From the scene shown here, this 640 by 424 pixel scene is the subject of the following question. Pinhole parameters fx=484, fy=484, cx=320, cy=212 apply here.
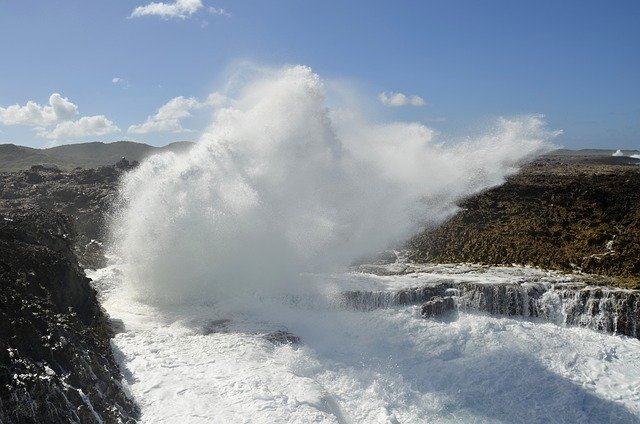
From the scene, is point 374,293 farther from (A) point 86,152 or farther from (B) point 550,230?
(A) point 86,152

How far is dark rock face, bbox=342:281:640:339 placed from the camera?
16.2 m

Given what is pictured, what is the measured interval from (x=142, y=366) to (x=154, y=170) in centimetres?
1546

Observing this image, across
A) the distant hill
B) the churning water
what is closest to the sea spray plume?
the churning water

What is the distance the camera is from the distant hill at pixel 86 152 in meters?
98.6

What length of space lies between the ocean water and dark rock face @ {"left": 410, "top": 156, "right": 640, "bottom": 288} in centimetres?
507

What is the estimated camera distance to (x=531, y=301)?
17281 millimetres

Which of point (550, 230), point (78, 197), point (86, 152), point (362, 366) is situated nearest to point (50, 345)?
point (362, 366)

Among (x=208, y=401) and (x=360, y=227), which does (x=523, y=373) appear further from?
(x=360, y=227)

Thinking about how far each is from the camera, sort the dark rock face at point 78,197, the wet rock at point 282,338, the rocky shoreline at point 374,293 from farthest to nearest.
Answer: the dark rock face at point 78,197 < the wet rock at point 282,338 < the rocky shoreline at point 374,293

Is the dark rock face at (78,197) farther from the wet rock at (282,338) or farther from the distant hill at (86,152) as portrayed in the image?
the distant hill at (86,152)

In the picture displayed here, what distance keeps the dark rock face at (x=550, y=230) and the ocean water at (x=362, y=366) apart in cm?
507

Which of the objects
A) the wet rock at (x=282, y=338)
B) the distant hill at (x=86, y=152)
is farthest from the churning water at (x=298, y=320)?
the distant hill at (x=86, y=152)

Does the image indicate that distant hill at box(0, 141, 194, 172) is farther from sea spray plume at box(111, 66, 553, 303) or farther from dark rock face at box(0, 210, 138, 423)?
dark rock face at box(0, 210, 138, 423)

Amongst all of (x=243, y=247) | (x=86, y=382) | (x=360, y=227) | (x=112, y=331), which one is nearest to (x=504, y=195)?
(x=360, y=227)
